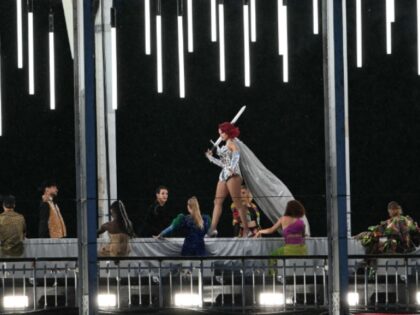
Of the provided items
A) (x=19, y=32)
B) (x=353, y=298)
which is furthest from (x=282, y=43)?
(x=353, y=298)

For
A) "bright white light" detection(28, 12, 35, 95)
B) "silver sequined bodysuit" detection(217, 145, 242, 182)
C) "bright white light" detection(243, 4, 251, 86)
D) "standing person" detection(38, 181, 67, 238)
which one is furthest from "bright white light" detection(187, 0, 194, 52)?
"standing person" detection(38, 181, 67, 238)

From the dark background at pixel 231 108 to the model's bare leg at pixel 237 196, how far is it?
4.05 meters

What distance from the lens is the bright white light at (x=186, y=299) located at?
722 inches

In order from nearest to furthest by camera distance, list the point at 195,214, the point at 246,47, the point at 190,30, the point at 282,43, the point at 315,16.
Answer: the point at 195,214 → the point at 282,43 → the point at 246,47 → the point at 315,16 → the point at 190,30

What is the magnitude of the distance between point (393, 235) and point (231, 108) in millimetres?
5558

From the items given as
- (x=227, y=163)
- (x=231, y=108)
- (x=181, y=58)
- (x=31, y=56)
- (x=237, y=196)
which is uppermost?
(x=31, y=56)

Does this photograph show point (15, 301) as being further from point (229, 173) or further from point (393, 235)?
point (393, 235)

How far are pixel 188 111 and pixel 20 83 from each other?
241 centimetres

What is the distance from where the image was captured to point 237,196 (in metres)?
19.6

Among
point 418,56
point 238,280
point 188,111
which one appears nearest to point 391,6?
point 418,56

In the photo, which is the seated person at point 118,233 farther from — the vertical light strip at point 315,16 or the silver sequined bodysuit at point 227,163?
the vertical light strip at point 315,16

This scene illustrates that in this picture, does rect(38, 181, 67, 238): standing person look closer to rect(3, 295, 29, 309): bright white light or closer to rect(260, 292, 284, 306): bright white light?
rect(3, 295, 29, 309): bright white light

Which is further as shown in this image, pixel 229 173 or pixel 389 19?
pixel 389 19

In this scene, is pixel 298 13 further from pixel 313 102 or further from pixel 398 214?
pixel 398 214
